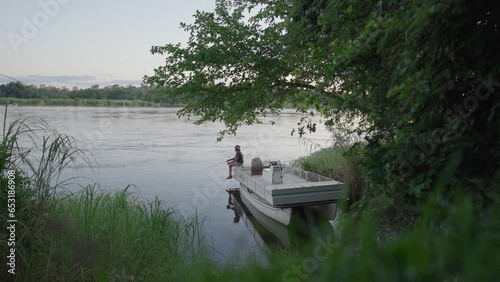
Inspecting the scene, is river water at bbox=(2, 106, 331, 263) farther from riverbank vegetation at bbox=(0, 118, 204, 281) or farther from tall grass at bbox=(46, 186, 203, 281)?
riverbank vegetation at bbox=(0, 118, 204, 281)

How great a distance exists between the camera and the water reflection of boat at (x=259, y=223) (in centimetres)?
1114

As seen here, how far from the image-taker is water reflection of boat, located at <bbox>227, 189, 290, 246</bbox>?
11137 mm

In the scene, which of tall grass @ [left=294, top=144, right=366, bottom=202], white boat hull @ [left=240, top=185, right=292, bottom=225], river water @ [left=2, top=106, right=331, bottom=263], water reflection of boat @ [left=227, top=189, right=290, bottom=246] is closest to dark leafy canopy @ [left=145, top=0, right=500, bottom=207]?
river water @ [left=2, top=106, right=331, bottom=263]

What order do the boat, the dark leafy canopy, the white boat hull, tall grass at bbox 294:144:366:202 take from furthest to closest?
tall grass at bbox 294:144:366:202, the white boat hull, the boat, the dark leafy canopy

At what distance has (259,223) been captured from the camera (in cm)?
1296

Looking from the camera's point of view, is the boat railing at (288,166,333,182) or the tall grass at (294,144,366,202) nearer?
the tall grass at (294,144,366,202)

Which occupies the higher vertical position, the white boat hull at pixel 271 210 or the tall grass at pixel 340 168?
the tall grass at pixel 340 168

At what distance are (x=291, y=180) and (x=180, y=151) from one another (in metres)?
15.9

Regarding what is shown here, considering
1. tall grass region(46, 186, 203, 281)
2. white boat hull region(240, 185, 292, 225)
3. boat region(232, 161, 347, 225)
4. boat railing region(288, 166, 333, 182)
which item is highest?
tall grass region(46, 186, 203, 281)

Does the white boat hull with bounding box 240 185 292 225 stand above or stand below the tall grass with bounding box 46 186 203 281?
below

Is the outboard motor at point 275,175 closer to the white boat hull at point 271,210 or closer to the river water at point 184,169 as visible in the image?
the white boat hull at point 271,210

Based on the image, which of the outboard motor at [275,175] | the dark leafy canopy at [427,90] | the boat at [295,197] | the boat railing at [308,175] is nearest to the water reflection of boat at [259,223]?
the boat at [295,197]

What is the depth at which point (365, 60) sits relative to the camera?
12.7 feet

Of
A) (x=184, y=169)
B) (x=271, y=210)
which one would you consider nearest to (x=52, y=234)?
(x=271, y=210)
